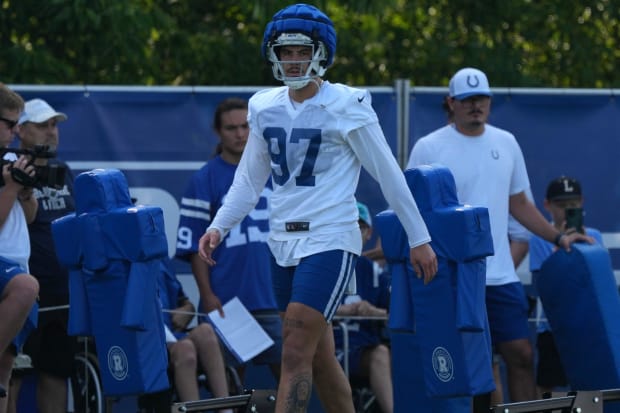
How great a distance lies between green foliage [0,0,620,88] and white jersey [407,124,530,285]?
2.35 meters

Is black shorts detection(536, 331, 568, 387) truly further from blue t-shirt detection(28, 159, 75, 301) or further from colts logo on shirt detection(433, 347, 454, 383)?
blue t-shirt detection(28, 159, 75, 301)

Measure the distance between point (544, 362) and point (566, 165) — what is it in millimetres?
1397

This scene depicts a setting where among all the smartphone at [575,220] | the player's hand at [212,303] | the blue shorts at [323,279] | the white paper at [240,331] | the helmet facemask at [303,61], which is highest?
the helmet facemask at [303,61]

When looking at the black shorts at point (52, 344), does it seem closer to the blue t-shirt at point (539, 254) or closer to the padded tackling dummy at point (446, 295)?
the padded tackling dummy at point (446, 295)

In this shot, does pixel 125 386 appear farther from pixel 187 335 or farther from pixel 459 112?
A: pixel 459 112

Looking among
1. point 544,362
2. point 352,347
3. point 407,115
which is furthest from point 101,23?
point 544,362

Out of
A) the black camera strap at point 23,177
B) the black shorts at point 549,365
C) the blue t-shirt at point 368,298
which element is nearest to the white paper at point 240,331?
the blue t-shirt at point 368,298

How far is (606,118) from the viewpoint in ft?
30.0

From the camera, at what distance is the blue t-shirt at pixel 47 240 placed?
780 cm

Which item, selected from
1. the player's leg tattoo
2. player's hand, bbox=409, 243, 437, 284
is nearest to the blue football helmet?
player's hand, bbox=409, 243, 437, 284

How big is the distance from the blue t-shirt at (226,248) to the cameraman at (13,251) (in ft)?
3.55

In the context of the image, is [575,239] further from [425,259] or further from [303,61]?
[303,61]

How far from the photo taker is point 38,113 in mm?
7953

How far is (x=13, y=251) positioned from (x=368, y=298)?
2536 mm
